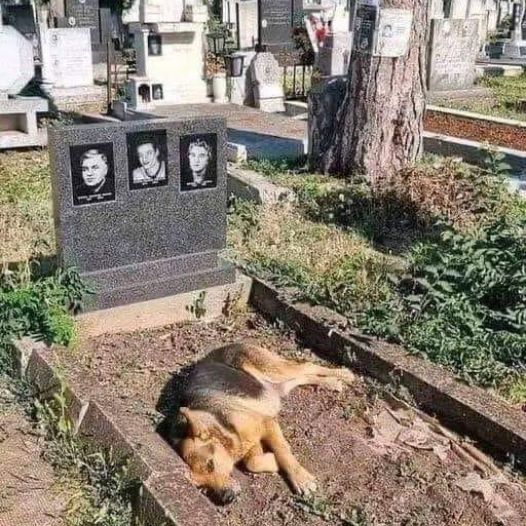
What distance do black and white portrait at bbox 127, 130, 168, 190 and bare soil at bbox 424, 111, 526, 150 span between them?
5.81 metres

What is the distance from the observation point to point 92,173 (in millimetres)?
4352

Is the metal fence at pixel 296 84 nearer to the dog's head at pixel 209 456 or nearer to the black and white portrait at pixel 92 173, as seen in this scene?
the black and white portrait at pixel 92 173

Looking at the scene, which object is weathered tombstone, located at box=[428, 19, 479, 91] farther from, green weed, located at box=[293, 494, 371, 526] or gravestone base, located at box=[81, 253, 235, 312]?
green weed, located at box=[293, 494, 371, 526]

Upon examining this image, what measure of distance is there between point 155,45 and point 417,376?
11.0 m

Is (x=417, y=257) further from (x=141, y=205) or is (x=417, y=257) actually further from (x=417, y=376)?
(x=141, y=205)

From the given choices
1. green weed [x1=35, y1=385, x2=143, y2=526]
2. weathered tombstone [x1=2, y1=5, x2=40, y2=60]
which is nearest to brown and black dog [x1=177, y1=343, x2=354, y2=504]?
green weed [x1=35, y1=385, x2=143, y2=526]

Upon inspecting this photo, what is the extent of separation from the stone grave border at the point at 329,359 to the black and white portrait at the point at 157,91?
923cm

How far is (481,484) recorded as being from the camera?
3.13 m

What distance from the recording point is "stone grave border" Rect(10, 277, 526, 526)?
2754mm

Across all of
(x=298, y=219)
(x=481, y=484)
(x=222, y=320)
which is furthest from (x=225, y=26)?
(x=481, y=484)

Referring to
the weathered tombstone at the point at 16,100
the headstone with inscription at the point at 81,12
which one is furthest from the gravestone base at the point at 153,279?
the headstone with inscription at the point at 81,12

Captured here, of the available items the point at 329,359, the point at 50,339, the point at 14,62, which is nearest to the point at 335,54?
the point at 14,62

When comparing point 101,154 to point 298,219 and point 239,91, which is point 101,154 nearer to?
point 298,219

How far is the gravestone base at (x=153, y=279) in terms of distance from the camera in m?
4.54
